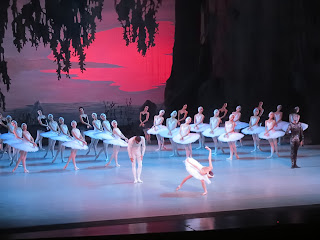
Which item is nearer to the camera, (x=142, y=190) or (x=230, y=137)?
(x=142, y=190)

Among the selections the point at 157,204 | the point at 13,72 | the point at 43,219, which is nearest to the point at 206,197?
the point at 157,204

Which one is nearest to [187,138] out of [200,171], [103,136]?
[103,136]

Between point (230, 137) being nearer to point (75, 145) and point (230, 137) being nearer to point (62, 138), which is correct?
point (75, 145)

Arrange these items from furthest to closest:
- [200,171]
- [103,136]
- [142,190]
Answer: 1. [103,136]
2. [142,190]
3. [200,171]

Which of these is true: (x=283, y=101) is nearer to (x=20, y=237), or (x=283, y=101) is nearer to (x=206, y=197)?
(x=206, y=197)

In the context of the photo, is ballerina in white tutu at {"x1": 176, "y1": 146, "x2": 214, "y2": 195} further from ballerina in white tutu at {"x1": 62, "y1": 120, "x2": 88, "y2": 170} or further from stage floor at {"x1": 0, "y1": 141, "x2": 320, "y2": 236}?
ballerina in white tutu at {"x1": 62, "y1": 120, "x2": 88, "y2": 170}

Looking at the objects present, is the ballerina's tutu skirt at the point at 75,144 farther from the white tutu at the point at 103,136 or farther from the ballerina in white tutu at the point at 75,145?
the white tutu at the point at 103,136

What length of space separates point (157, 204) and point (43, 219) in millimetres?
1897

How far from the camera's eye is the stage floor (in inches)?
304

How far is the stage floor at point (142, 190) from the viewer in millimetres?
7729

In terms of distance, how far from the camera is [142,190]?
939 centimetres

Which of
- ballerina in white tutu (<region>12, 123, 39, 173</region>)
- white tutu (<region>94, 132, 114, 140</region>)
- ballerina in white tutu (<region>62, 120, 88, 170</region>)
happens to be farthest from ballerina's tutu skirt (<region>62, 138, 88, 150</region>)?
white tutu (<region>94, 132, 114, 140</region>)

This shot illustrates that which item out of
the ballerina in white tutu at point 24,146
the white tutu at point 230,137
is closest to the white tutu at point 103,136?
the ballerina in white tutu at point 24,146

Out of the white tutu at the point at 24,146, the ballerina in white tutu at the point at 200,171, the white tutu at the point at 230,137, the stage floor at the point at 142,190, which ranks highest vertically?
the ballerina in white tutu at the point at 200,171
